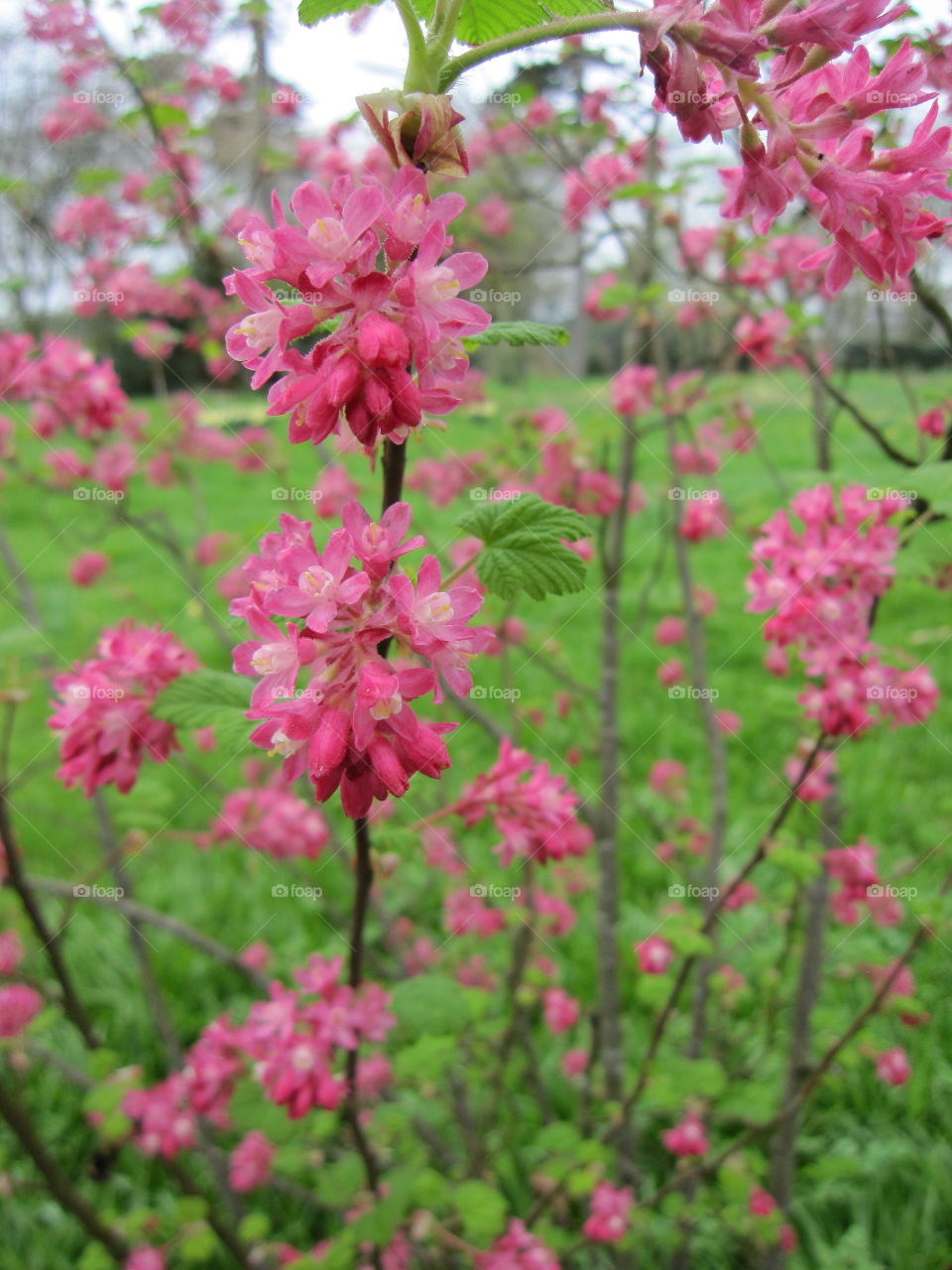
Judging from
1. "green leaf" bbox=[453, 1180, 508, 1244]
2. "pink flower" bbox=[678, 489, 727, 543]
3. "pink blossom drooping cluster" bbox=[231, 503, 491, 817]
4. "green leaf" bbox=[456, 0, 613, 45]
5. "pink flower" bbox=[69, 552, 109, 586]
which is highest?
"green leaf" bbox=[456, 0, 613, 45]

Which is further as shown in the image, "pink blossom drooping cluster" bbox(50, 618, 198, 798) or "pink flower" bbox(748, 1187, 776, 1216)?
"pink flower" bbox(748, 1187, 776, 1216)

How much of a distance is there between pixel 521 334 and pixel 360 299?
30cm

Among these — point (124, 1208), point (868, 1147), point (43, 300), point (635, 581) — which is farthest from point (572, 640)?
point (43, 300)

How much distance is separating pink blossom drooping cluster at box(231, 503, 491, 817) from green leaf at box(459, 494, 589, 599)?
0.16 meters

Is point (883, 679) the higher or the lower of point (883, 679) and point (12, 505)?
the higher

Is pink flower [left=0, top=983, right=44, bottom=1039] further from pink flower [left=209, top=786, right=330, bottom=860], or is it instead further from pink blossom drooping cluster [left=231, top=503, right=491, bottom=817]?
pink blossom drooping cluster [left=231, top=503, right=491, bottom=817]

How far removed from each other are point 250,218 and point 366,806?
20.1 inches

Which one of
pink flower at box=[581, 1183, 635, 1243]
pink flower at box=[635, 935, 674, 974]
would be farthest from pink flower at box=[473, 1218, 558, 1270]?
pink flower at box=[635, 935, 674, 974]

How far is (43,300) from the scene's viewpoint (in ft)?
25.9

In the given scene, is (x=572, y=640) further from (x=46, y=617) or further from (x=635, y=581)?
(x=46, y=617)

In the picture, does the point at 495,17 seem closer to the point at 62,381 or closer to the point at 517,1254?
the point at 517,1254

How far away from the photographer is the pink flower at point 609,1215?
80.9 inches

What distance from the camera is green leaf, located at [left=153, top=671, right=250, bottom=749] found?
3.79ft

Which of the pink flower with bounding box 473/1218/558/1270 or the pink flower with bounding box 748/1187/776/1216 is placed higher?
the pink flower with bounding box 473/1218/558/1270
